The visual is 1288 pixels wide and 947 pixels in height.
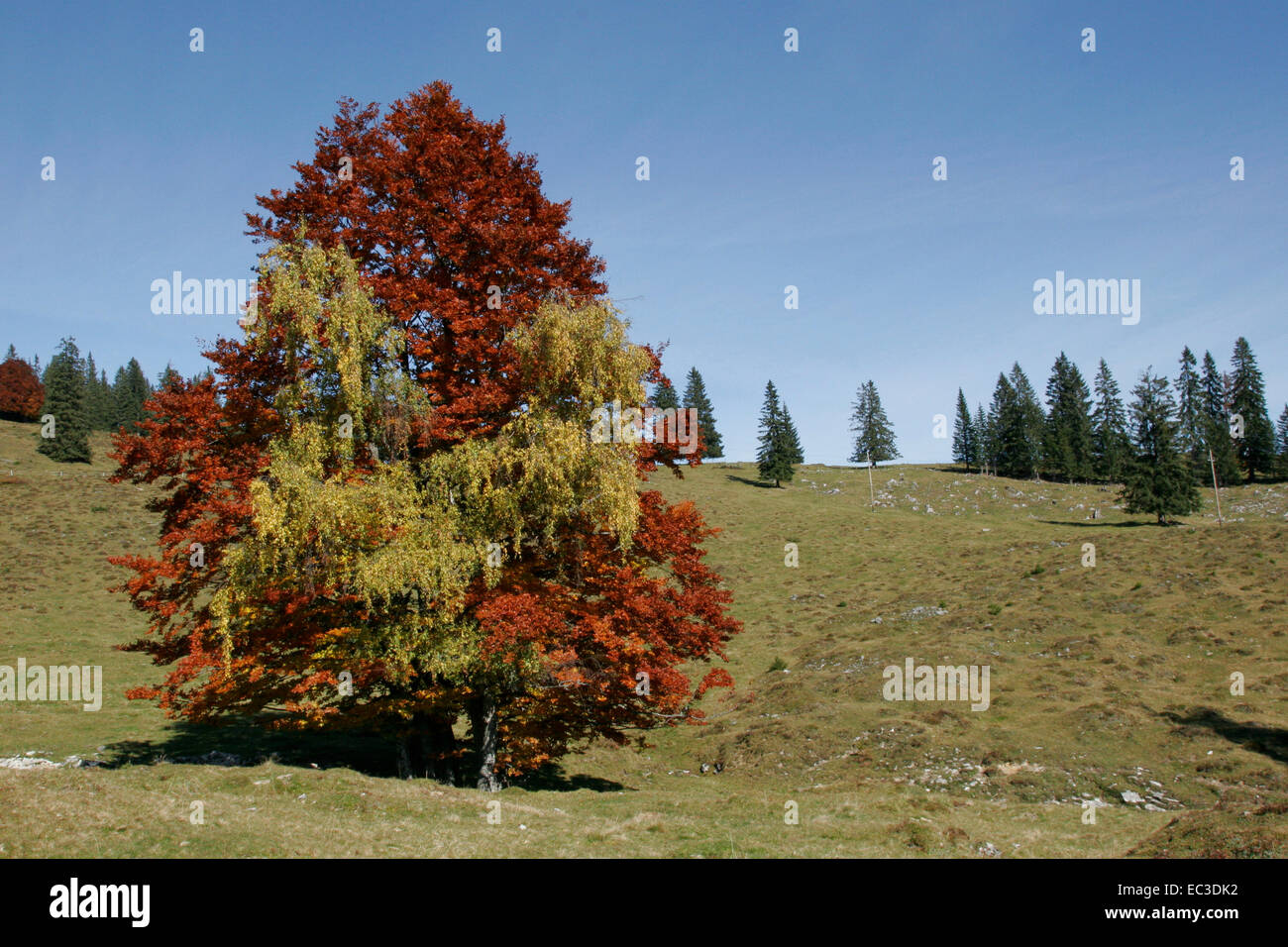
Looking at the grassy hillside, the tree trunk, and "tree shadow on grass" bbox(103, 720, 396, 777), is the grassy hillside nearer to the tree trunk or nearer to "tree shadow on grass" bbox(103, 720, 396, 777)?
"tree shadow on grass" bbox(103, 720, 396, 777)

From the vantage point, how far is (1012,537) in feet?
229

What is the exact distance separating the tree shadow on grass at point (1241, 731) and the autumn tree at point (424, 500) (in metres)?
18.1

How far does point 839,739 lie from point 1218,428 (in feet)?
346

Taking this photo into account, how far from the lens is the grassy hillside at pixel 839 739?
12578 millimetres

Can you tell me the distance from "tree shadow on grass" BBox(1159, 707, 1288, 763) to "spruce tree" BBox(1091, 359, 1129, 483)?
97.1 m

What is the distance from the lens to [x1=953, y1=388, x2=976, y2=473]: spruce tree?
136 meters

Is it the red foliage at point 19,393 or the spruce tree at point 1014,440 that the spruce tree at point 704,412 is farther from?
the red foliage at point 19,393

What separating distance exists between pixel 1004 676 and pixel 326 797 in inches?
1162

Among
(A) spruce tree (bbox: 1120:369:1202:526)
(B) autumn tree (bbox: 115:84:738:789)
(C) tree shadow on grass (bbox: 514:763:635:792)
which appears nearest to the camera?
(B) autumn tree (bbox: 115:84:738:789)

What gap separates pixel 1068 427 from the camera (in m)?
115

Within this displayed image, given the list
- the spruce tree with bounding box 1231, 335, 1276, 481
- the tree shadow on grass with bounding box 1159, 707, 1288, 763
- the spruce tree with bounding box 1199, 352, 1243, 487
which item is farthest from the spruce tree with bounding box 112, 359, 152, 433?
the spruce tree with bounding box 1231, 335, 1276, 481

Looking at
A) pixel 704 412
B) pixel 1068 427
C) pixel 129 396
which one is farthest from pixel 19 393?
pixel 1068 427

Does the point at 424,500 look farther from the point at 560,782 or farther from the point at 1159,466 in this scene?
the point at 1159,466
